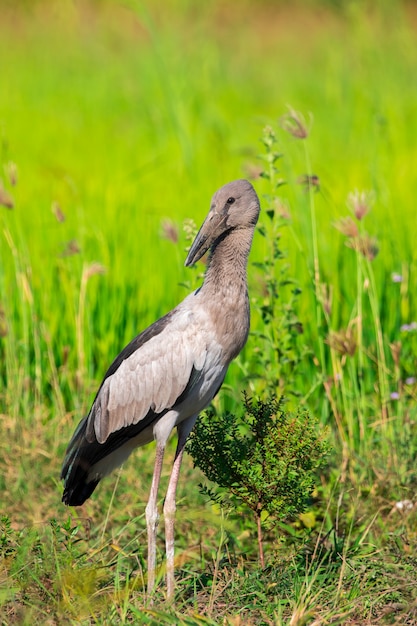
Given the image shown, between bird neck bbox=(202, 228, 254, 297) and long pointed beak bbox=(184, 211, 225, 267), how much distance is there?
66 mm

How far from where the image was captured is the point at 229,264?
12.0ft

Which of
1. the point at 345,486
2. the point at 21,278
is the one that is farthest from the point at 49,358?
the point at 345,486

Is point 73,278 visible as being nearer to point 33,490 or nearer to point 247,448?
point 33,490

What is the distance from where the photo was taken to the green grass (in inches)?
133

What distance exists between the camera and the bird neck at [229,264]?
361 cm

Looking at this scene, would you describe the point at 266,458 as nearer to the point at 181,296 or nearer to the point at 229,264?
the point at 229,264

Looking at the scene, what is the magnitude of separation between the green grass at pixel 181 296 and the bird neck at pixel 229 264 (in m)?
0.49

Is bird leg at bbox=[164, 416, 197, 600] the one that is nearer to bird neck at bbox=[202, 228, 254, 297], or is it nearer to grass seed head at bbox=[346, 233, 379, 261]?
bird neck at bbox=[202, 228, 254, 297]

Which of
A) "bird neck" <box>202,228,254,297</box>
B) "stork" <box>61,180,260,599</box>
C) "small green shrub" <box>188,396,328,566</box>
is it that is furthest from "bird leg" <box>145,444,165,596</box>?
"bird neck" <box>202,228,254,297</box>

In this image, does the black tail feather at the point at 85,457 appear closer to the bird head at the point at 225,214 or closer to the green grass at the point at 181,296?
the green grass at the point at 181,296

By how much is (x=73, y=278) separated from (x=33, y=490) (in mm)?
1271

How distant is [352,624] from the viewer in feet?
10.5

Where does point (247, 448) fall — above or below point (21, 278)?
below

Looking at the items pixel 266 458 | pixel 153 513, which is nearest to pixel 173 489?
pixel 153 513
